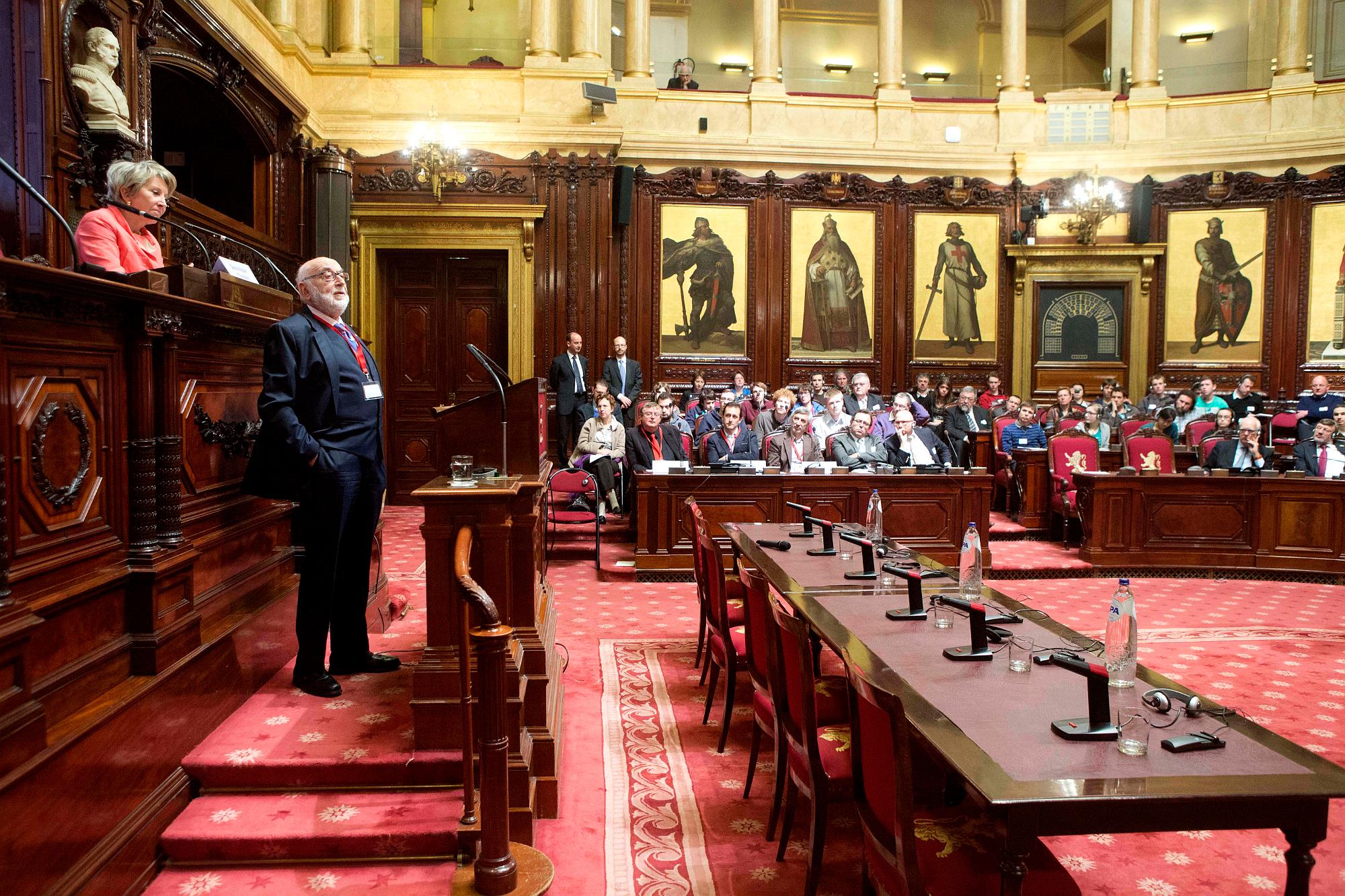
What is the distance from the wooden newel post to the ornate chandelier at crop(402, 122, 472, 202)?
26.9 ft

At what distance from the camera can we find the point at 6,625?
2.18 m

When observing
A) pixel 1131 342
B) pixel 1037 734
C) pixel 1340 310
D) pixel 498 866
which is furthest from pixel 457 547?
pixel 1340 310

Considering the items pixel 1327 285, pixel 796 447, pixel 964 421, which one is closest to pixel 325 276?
pixel 796 447

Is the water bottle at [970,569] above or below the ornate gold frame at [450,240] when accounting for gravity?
below

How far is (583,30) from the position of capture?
10.7 metres

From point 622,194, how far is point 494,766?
9.14 metres

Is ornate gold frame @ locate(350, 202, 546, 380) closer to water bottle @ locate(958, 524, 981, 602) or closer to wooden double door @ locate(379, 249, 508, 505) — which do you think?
wooden double door @ locate(379, 249, 508, 505)

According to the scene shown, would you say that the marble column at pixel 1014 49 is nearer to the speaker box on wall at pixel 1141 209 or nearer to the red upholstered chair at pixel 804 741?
the speaker box on wall at pixel 1141 209

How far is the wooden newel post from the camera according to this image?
2.34 m

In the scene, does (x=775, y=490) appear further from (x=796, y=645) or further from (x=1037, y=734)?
(x=1037, y=734)

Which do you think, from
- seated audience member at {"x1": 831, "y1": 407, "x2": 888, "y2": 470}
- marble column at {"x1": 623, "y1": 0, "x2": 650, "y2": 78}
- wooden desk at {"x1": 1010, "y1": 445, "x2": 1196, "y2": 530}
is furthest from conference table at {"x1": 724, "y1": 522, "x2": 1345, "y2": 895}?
marble column at {"x1": 623, "y1": 0, "x2": 650, "y2": 78}

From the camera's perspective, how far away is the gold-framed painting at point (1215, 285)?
11820 mm

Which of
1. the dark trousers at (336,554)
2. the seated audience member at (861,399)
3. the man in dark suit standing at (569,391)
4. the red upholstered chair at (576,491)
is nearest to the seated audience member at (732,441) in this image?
the red upholstered chair at (576,491)

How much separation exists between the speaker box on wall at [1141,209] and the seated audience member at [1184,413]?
237cm
